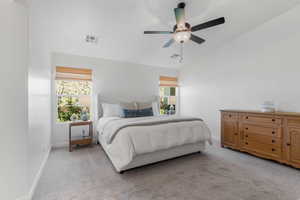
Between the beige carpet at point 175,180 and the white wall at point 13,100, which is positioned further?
the beige carpet at point 175,180

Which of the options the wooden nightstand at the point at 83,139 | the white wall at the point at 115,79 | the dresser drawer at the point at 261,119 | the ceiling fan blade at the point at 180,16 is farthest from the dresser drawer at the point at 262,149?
the wooden nightstand at the point at 83,139

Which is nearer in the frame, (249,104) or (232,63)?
(249,104)

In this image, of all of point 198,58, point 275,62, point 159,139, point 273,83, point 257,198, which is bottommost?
point 257,198

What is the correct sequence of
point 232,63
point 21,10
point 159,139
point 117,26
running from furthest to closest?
1. point 232,63
2. point 117,26
3. point 159,139
4. point 21,10

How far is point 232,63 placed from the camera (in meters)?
3.65

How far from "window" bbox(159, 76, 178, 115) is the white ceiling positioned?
5.17ft

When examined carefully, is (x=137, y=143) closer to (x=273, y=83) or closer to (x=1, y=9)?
(x=1, y=9)

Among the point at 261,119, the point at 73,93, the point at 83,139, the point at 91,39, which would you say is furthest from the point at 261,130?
the point at 73,93

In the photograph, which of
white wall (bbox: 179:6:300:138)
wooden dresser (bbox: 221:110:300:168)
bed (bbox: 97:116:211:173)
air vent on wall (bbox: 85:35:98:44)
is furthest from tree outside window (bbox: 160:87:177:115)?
air vent on wall (bbox: 85:35:98:44)

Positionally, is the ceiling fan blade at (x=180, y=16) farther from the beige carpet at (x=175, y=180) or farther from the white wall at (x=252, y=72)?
the beige carpet at (x=175, y=180)

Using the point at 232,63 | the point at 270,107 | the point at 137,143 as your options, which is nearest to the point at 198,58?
the point at 232,63

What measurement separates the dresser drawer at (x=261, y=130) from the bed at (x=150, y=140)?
85cm

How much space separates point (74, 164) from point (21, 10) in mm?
2396

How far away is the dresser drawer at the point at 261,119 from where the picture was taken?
2521 mm
